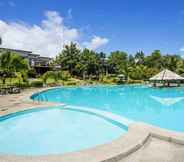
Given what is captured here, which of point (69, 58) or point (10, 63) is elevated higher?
point (69, 58)

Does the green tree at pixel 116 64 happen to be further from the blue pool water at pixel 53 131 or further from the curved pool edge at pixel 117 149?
the curved pool edge at pixel 117 149

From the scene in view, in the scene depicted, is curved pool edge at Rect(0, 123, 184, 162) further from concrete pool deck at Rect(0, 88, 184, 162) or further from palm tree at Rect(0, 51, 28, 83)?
palm tree at Rect(0, 51, 28, 83)

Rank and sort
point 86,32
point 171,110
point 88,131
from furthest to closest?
point 86,32 < point 171,110 < point 88,131

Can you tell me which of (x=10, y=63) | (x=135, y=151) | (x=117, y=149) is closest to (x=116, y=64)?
(x=10, y=63)

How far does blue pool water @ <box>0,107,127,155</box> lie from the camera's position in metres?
6.17

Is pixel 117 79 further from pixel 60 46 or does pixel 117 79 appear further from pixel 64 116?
pixel 64 116

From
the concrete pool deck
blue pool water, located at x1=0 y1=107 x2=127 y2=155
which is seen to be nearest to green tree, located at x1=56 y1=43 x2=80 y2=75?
blue pool water, located at x1=0 y1=107 x2=127 y2=155

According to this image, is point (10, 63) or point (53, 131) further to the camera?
point (10, 63)

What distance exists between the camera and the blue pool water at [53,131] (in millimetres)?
6172

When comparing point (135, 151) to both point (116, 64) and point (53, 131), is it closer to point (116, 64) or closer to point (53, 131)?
point (53, 131)

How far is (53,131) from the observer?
7781mm

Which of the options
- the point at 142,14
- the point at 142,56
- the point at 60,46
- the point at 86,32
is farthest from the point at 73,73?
the point at 142,14

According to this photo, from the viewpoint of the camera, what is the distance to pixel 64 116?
9.88 meters

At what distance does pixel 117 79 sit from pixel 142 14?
20.3 meters
